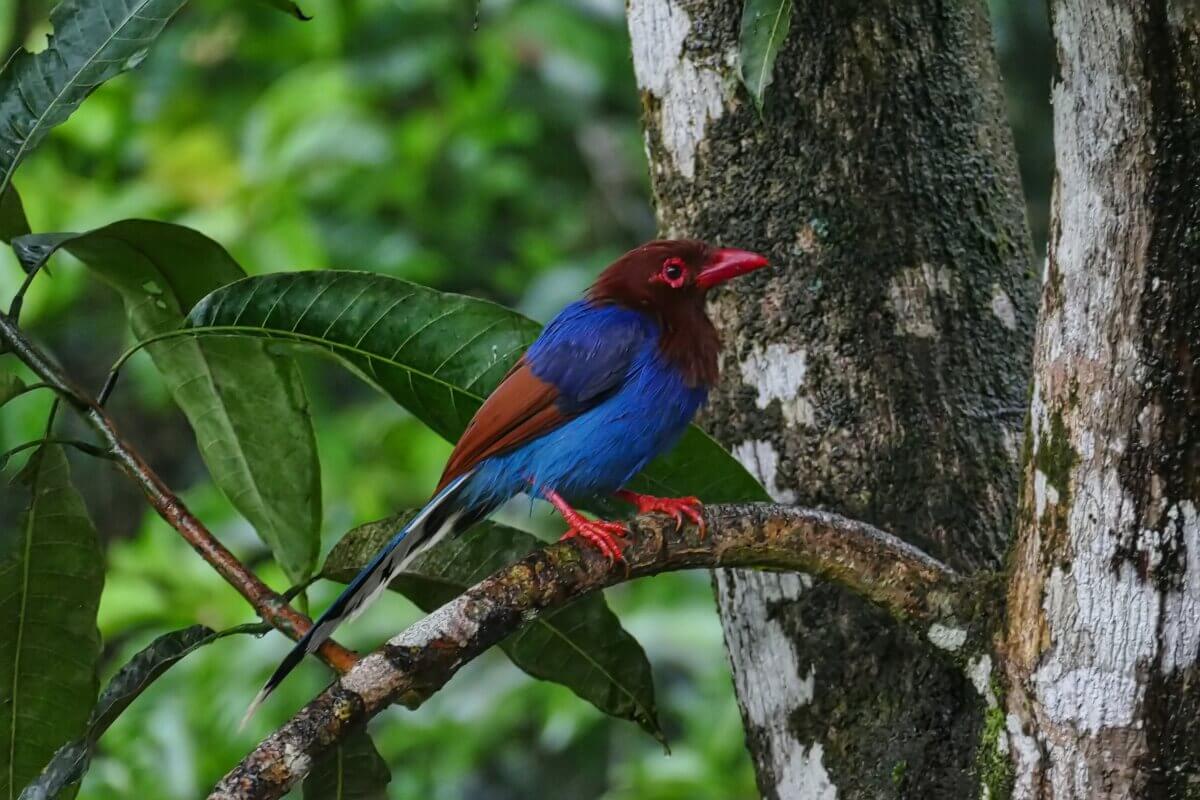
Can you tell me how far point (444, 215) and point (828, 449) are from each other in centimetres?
436

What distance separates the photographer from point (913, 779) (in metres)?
2.47

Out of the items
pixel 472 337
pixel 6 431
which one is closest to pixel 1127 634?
pixel 472 337

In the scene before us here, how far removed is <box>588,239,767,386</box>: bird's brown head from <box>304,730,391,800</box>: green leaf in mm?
974

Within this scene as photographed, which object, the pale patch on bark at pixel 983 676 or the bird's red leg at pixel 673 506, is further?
the bird's red leg at pixel 673 506

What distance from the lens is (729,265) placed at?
277cm

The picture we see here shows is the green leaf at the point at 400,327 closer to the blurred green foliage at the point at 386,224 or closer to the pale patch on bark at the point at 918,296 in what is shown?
the pale patch on bark at the point at 918,296

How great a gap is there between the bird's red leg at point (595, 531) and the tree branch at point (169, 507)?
443 mm

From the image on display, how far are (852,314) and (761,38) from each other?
0.63m

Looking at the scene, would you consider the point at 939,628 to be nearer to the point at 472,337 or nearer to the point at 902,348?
the point at 902,348

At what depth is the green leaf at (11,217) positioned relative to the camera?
8.92 ft

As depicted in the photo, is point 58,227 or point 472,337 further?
point 58,227

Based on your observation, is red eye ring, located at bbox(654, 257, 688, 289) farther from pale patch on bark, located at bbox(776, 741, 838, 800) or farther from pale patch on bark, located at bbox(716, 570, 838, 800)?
pale patch on bark, located at bbox(776, 741, 838, 800)

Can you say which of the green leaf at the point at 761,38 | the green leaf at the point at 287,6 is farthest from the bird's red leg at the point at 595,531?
the green leaf at the point at 287,6

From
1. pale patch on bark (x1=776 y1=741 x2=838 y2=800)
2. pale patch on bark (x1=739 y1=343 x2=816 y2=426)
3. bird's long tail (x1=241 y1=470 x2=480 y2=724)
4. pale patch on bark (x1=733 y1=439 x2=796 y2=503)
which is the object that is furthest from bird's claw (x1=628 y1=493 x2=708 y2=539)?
pale patch on bark (x1=776 y1=741 x2=838 y2=800)
